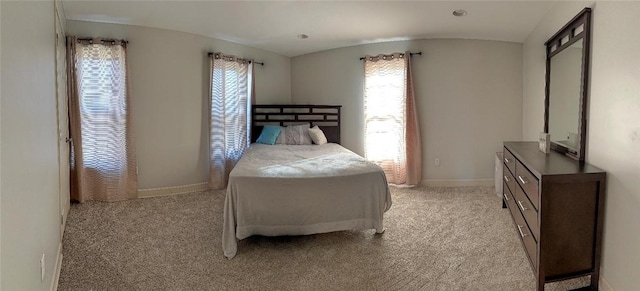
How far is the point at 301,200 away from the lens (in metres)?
2.85

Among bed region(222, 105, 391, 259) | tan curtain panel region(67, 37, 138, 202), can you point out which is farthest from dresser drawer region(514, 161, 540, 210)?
tan curtain panel region(67, 37, 138, 202)

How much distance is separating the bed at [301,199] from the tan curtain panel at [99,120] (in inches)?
74.7

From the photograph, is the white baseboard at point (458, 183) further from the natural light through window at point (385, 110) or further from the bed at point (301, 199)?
the bed at point (301, 199)

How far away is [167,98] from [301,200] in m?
2.66

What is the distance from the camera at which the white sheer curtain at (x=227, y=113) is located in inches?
191

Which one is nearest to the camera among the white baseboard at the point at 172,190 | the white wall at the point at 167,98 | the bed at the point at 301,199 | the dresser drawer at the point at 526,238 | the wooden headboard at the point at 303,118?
the dresser drawer at the point at 526,238

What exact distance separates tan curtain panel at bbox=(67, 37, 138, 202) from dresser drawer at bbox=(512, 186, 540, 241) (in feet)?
13.4

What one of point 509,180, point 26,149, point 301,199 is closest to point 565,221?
point 509,180

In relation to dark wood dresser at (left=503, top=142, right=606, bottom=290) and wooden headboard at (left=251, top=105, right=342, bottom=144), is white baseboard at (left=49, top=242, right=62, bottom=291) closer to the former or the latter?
dark wood dresser at (left=503, top=142, right=606, bottom=290)

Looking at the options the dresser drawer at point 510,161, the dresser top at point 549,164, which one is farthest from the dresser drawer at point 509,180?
the dresser top at point 549,164

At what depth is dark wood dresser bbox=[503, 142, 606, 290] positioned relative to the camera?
2.05 metres

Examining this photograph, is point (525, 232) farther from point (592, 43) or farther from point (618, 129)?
point (592, 43)

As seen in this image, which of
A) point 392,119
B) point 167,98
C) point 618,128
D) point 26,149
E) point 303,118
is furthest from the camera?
point 303,118

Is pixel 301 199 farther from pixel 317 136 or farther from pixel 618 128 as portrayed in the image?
pixel 317 136
